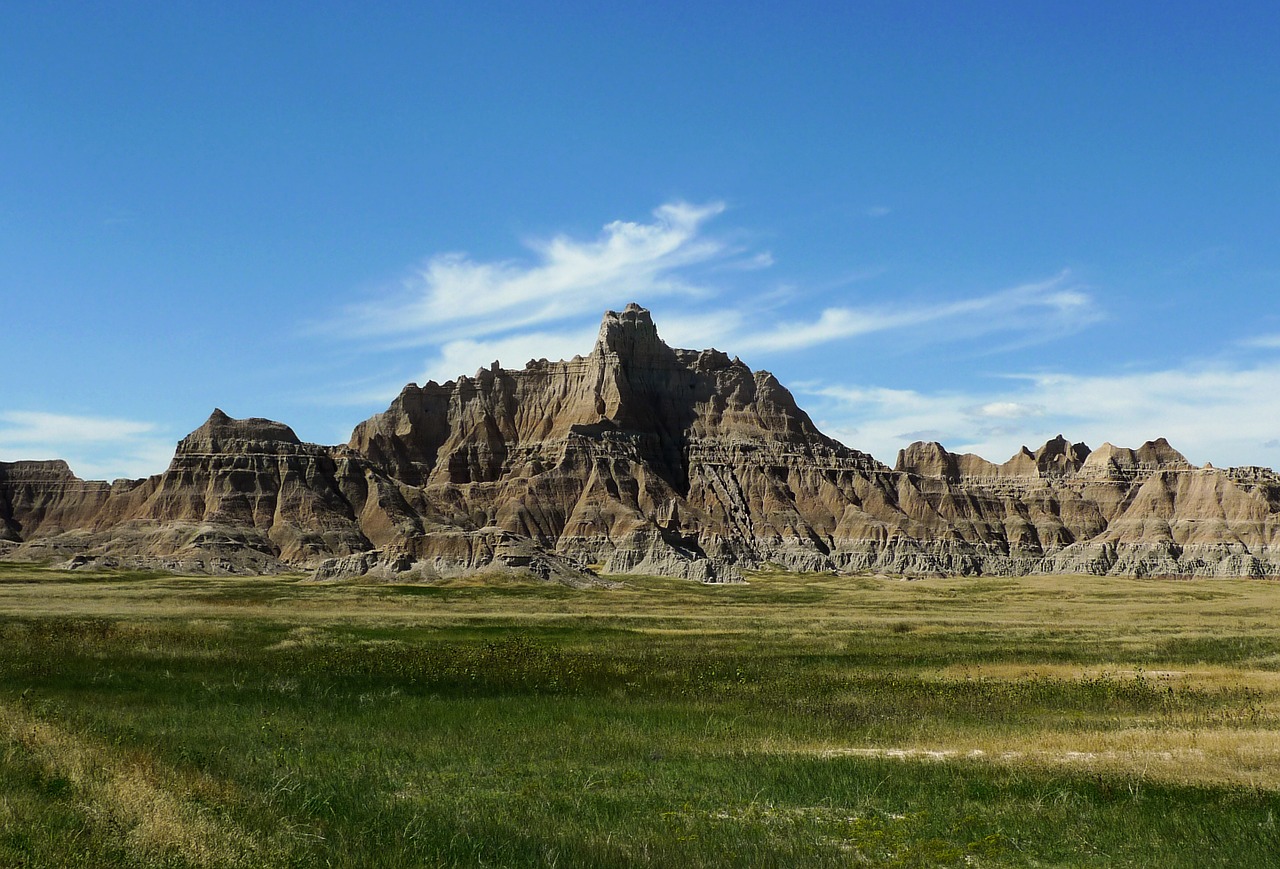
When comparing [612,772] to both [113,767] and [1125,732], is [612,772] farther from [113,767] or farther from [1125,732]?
[1125,732]

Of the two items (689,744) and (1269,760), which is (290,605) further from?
(1269,760)

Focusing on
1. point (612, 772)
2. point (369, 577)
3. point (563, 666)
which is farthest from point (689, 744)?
point (369, 577)

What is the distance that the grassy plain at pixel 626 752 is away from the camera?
39.8 ft

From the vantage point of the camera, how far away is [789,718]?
75.3 feet

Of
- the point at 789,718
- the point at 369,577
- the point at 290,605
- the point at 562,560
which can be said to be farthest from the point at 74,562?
the point at 789,718

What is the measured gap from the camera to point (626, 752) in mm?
19047

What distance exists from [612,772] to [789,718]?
6.82 metres

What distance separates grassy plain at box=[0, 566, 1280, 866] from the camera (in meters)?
12.1

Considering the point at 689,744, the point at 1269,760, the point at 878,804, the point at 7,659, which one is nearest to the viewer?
the point at 878,804

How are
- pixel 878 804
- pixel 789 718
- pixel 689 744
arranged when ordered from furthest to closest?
pixel 789 718, pixel 689 744, pixel 878 804

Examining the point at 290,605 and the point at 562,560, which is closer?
the point at 290,605

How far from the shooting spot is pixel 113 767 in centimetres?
1365

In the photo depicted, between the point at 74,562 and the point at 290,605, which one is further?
the point at 74,562

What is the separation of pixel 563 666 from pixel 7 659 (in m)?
15.0
